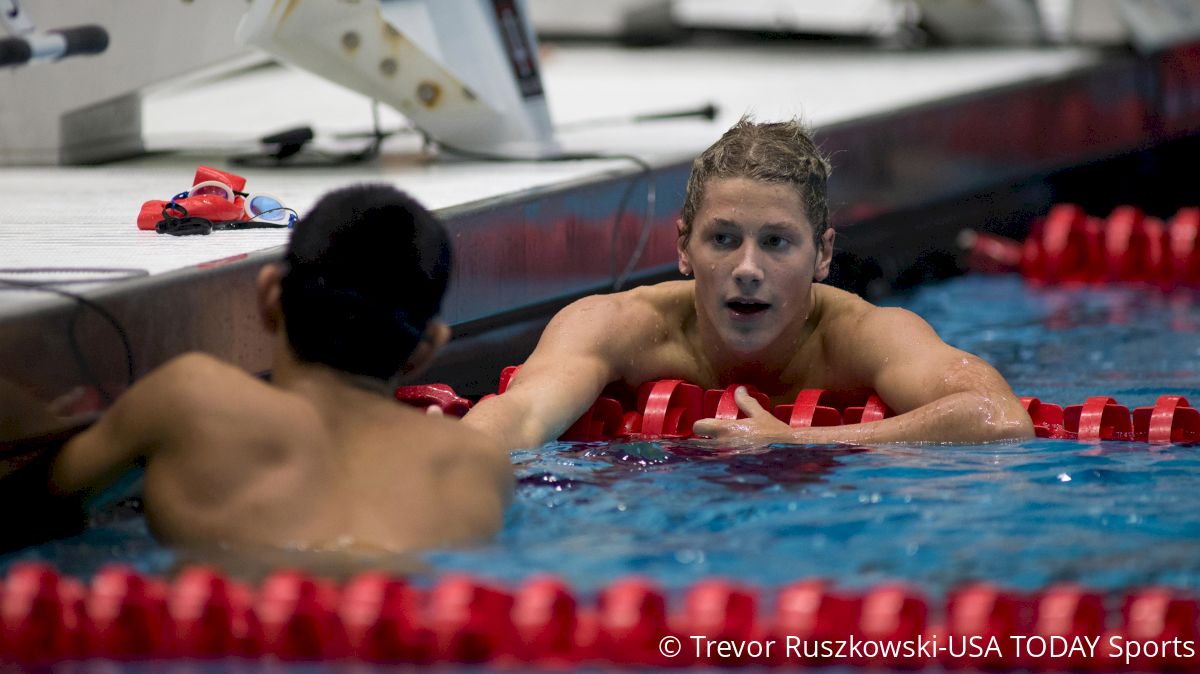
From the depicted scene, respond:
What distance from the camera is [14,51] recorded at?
4.15 m

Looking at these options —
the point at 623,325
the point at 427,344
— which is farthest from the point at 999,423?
the point at 427,344

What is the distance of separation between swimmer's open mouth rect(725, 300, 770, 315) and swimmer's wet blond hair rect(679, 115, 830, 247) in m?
0.17

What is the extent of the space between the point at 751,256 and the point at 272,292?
1.19m

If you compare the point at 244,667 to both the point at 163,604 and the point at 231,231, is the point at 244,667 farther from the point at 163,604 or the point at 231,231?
the point at 231,231

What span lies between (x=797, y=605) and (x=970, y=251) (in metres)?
4.40

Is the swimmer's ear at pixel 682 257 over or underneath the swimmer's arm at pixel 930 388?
over

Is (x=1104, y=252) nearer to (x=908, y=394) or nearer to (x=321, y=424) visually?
(x=908, y=394)

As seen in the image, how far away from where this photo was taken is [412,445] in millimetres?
2461

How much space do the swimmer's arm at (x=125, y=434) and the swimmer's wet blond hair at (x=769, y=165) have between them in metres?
1.39

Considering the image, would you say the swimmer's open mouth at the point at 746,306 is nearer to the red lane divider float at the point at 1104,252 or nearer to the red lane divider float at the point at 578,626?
the red lane divider float at the point at 578,626

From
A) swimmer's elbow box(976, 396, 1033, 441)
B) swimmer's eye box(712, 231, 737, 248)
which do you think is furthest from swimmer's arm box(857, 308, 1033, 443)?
swimmer's eye box(712, 231, 737, 248)

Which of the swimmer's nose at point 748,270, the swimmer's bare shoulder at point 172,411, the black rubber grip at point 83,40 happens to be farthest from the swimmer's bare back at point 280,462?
the black rubber grip at point 83,40

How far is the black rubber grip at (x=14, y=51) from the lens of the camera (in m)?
4.14

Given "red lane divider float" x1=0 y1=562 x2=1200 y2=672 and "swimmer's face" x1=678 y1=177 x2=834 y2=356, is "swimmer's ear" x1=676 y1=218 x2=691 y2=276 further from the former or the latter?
"red lane divider float" x1=0 y1=562 x2=1200 y2=672
